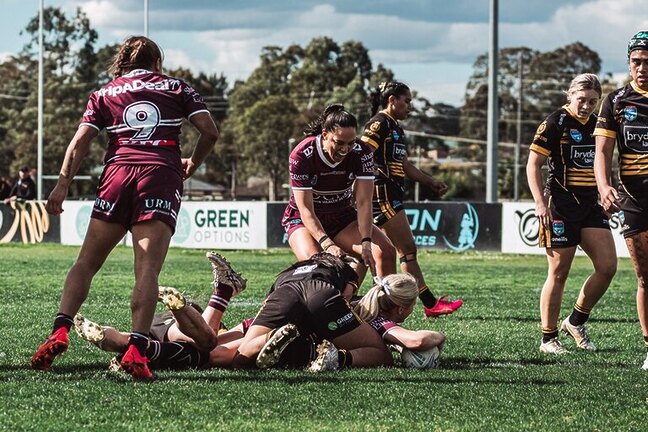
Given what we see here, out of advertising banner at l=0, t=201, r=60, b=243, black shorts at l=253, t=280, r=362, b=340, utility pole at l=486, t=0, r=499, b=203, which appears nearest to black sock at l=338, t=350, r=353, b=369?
black shorts at l=253, t=280, r=362, b=340

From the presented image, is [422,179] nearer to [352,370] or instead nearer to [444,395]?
[352,370]

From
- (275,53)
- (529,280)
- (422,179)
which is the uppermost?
(275,53)

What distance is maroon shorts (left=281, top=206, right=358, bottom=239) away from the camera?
9.37 m

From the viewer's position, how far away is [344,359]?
754 cm

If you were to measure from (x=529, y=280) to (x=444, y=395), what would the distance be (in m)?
11.4

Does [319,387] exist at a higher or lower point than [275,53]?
lower

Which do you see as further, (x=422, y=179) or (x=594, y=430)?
(x=422, y=179)

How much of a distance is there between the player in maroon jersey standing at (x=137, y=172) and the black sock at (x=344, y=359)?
120 centimetres

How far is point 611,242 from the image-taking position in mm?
9086

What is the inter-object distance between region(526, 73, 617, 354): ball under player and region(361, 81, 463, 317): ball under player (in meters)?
2.50

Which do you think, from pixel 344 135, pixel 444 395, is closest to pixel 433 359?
pixel 444 395

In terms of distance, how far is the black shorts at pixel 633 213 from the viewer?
777cm

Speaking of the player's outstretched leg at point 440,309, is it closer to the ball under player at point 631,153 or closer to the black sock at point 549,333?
the black sock at point 549,333

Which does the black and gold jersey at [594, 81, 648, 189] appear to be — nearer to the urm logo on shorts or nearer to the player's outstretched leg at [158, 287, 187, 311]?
the urm logo on shorts
